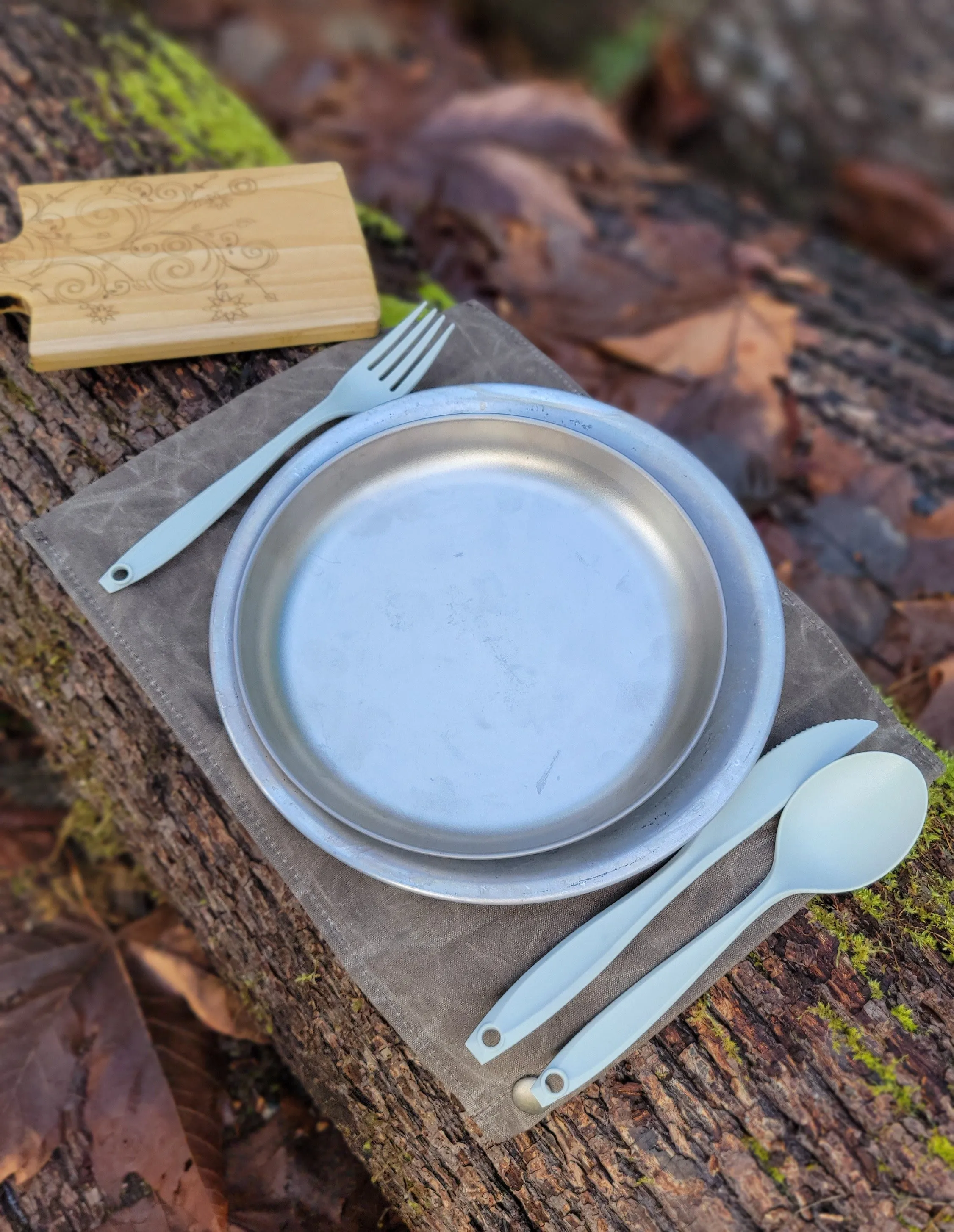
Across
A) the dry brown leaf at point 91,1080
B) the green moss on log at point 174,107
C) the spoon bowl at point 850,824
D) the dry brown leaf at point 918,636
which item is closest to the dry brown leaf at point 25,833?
the dry brown leaf at point 91,1080

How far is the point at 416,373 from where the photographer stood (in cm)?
143

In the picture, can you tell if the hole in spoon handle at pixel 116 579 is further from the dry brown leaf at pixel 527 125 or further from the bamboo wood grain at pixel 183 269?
the dry brown leaf at pixel 527 125

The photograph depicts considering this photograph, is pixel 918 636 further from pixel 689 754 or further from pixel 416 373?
pixel 416 373

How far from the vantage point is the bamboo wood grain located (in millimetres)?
1482

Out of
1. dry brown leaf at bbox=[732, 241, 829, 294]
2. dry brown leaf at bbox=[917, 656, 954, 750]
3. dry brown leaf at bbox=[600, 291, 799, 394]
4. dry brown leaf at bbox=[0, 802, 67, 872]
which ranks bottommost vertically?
dry brown leaf at bbox=[0, 802, 67, 872]

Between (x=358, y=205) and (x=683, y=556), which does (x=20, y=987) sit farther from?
(x=358, y=205)

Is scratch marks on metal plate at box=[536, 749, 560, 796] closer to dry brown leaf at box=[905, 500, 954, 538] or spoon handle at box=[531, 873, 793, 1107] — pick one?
spoon handle at box=[531, 873, 793, 1107]

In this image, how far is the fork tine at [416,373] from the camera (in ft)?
4.66

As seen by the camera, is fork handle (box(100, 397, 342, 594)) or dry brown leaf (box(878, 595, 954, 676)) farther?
dry brown leaf (box(878, 595, 954, 676))

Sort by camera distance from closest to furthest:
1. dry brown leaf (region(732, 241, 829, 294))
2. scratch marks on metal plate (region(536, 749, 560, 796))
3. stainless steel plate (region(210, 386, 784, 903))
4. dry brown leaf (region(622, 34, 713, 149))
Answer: stainless steel plate (region(210, 386, 784, 903)) < scratch marks on metal plate (region(536, 749, 560, 796)) < dry brown leaf (region(732, 241, 829, 294)) < dry brown leaf (region(622, 34, 713, 149))

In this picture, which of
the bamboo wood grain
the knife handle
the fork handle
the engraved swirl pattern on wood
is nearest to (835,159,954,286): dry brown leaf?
the bamboo wood grain

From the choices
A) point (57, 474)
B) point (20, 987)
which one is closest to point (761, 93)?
point (57, 474)

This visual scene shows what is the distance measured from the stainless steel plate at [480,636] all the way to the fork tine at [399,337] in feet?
0.70

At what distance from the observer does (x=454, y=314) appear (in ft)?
5.16
